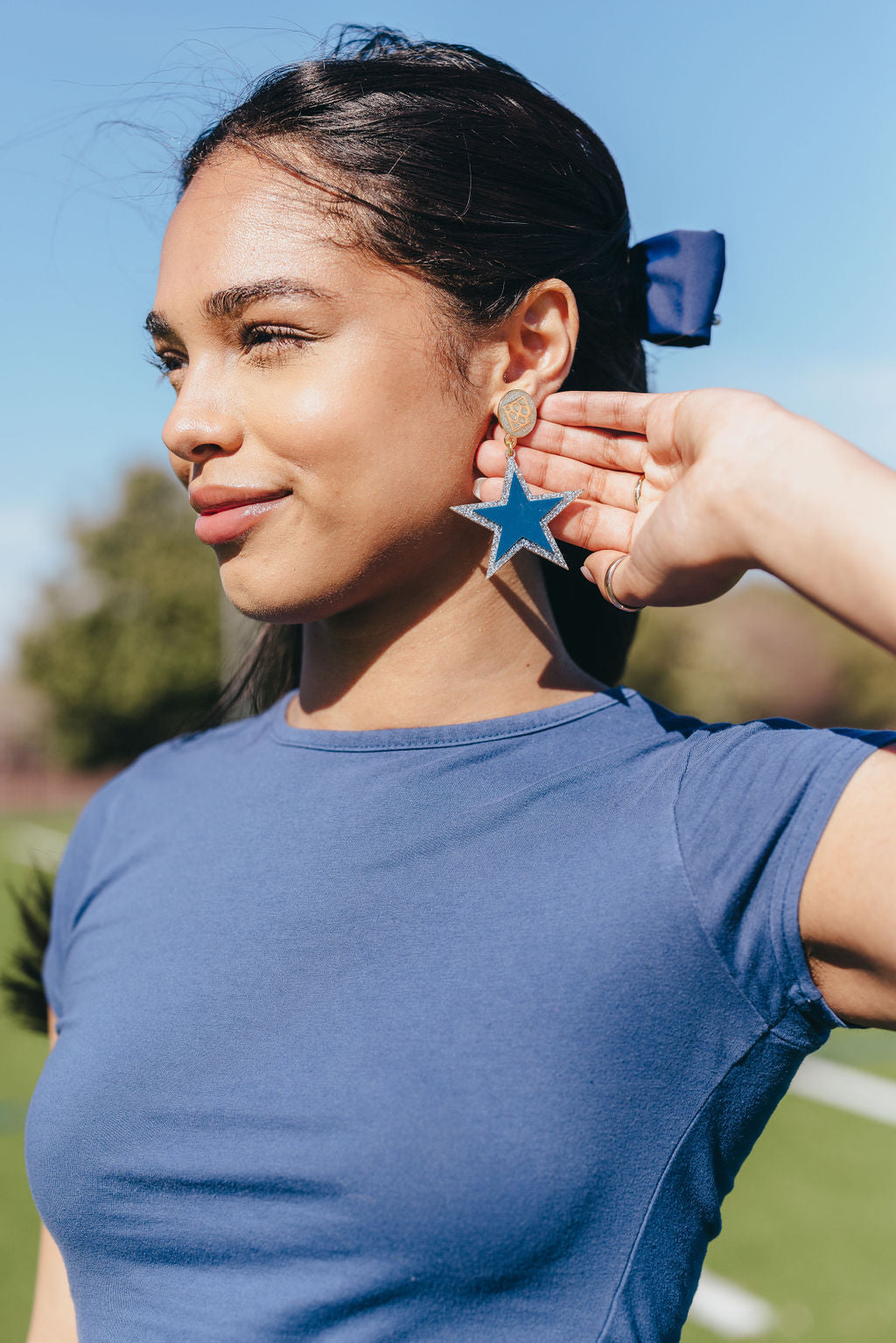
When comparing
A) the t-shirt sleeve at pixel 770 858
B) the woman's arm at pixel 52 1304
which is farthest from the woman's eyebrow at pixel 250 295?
the woman's arm at pixel 52 1304

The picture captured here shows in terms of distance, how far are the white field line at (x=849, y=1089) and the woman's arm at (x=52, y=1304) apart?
5.77 meters

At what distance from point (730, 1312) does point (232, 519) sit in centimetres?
450

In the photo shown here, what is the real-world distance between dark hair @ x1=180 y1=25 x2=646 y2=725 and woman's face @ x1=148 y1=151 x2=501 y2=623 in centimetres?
6

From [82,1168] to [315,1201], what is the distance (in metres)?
0.39

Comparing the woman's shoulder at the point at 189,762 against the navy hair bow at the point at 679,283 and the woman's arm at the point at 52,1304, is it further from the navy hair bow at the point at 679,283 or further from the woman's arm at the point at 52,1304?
the navy hair bow at the point at 679,283

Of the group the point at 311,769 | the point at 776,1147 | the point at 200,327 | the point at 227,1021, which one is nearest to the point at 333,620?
the point at 311,769

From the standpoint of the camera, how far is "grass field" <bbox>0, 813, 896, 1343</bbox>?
486cm

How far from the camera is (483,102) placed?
73.4 inches

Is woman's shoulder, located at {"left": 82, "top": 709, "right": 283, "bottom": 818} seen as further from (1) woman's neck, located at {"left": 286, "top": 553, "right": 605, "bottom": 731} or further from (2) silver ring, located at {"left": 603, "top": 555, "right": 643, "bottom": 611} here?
(2) silver ring, located at {"left": 603, "top": 555, "right": 643, "bottom": 611}

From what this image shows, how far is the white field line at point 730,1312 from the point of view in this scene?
4715 mm

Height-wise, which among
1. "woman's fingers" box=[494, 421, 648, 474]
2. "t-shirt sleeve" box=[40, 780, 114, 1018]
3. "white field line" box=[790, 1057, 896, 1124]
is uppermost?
"woman's fingers" box=[494, 421, 648, 474]

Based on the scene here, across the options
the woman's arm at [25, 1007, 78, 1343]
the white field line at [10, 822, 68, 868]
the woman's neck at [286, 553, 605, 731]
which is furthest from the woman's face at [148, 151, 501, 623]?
the white field line at [10, 822, 68, 868]

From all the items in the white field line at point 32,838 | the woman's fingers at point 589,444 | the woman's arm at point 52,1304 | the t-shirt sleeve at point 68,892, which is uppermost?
the woman's fingers at point 589,444

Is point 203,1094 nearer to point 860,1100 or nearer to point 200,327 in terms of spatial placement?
point 200,327
